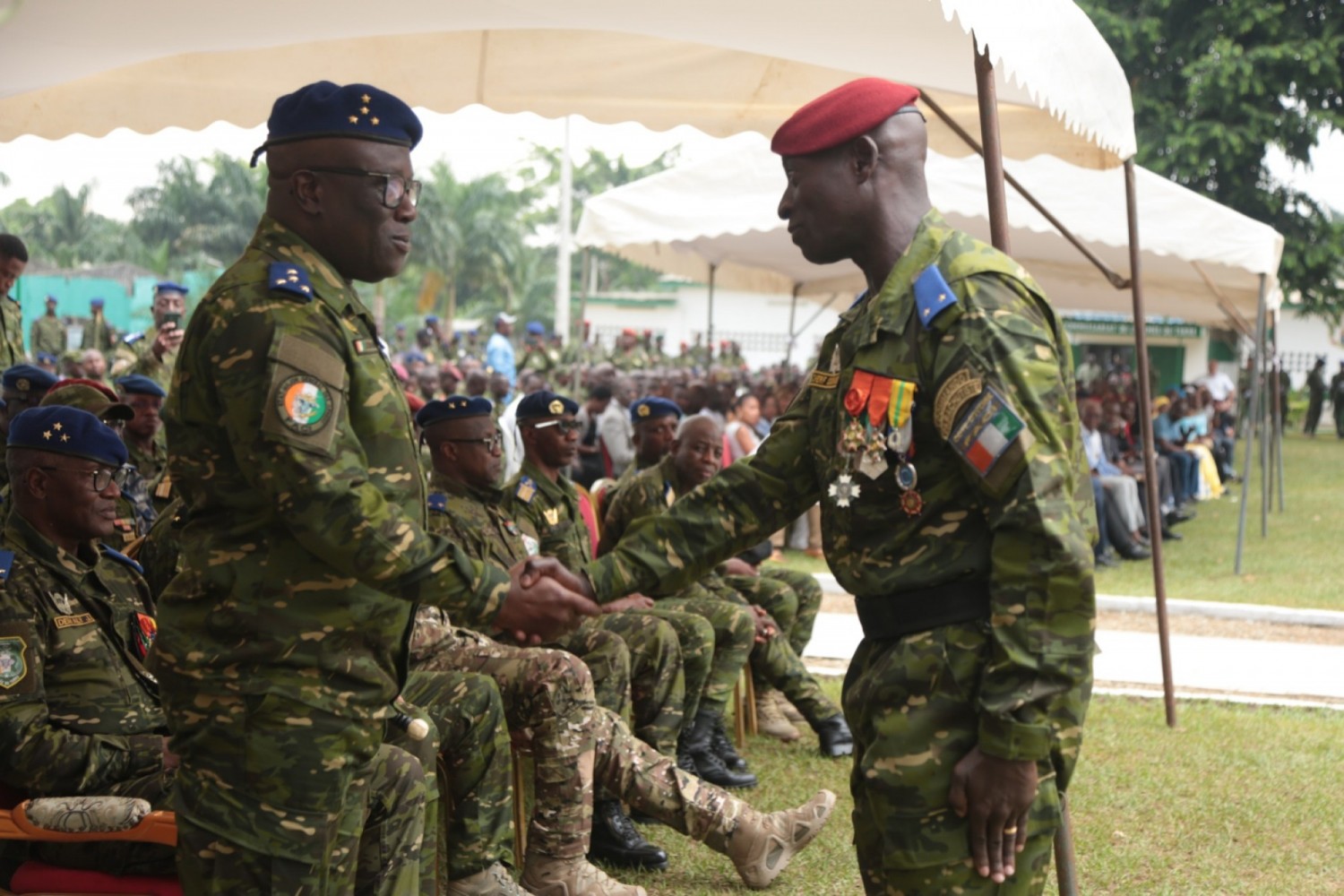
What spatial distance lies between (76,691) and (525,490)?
7.35 ft

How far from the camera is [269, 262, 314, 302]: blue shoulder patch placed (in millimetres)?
2531

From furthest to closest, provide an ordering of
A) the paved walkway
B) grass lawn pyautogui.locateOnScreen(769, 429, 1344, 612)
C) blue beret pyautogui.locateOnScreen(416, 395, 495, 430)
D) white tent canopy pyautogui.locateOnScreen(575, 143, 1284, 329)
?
grass lawn pyautogui.locateOnScreen(769, 429, 1344, 612) → white tent canopy pyautogui.locateOnScreen(575, 143, 1284, 329) → the paved walkway → blue beret pyautogui.locateOnScreen(416, 395, 495, 430)

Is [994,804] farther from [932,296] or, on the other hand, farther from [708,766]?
[708,766]

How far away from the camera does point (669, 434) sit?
6.97 m

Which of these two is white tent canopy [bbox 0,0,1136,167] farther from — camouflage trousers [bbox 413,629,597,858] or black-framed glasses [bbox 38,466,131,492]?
camouflage trousers [bbox 413,629,597,858]

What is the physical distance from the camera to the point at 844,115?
8.18 feet

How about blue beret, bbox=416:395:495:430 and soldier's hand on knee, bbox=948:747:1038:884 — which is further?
blue beret, bbox=416:395:495:430

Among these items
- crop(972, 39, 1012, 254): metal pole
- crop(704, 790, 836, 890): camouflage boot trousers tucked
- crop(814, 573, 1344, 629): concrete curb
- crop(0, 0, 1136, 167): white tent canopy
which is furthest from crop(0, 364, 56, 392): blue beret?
crop(814, 573, 1344, 629): concrete curb

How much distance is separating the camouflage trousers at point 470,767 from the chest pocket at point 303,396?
1.58 metres

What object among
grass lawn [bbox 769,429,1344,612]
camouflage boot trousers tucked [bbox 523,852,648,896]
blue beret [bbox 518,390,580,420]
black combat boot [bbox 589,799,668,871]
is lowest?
grass lawn [bbox 769,429,1344,612]

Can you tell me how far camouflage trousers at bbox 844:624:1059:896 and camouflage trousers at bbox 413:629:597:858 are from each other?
1869 millimetres

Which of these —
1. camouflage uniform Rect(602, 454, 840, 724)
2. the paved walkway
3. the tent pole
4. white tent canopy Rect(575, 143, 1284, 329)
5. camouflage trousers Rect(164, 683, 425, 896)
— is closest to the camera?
camouflage trousers Rect(164, 683, 425, 896)

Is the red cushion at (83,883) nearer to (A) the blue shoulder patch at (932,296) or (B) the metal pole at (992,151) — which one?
(A) the blue shoulder patch at (932,296)

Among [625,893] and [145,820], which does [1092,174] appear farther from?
[145,820]
